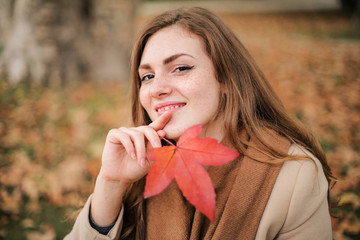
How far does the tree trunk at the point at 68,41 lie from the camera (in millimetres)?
4996

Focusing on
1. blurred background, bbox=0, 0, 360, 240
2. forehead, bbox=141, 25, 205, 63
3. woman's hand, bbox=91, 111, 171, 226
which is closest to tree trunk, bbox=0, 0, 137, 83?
blurred background, bbox=0, 0, 360, 240

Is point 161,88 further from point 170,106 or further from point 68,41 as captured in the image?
point 68,41

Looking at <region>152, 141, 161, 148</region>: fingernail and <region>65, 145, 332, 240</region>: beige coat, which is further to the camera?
<region>65, 145, 332, 240</region>: beige coat

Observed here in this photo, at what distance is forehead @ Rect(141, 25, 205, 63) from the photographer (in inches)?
57.5

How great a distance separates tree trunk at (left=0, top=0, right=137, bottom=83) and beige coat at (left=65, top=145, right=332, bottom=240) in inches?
203

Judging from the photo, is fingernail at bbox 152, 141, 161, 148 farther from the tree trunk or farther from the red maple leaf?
the tree trunk

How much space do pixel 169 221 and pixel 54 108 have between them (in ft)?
12.3

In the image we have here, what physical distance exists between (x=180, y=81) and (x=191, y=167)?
2.03 ft

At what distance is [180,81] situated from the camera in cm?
140

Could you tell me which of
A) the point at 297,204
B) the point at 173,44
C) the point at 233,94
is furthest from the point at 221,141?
the point at 173,44

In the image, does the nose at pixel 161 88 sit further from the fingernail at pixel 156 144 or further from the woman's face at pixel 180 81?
the fingernail at pixel 156 144

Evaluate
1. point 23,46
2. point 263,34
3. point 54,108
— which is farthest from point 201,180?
point 263,34

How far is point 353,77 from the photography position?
205 inches

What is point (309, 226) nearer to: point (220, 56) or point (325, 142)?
point (220, 56)
